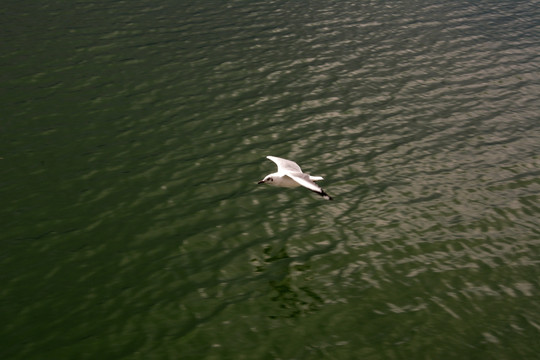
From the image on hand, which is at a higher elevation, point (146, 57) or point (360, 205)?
point (146, 57)

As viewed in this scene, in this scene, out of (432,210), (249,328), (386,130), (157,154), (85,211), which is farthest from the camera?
(386,130)

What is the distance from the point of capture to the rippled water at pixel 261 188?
14.8 m

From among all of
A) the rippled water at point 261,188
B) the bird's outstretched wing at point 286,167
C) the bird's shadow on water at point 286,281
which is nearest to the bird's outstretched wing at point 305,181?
the bird's outstretched wing at point 286,167

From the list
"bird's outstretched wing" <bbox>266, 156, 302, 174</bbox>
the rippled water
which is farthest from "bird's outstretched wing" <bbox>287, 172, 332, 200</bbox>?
the rippled water

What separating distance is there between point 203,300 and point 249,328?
1512mm

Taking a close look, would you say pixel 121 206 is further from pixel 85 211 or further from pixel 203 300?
pixel 203 300

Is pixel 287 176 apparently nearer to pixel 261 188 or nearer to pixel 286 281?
pixel 261 188

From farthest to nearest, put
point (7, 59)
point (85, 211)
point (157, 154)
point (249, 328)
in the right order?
point (7, 59), point (157, 154), point (85, 211), point (249, 328)

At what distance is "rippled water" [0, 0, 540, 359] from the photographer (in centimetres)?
1480

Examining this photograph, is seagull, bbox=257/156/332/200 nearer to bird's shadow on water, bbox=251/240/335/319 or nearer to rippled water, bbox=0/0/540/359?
rippled water, bbox=0/0/540/359

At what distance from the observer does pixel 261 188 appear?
2083 centimetres

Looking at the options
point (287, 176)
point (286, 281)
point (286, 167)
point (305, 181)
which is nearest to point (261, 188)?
point (286, 167)

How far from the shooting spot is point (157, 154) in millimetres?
21891

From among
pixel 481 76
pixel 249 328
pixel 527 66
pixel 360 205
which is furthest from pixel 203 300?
pixel 527 66
